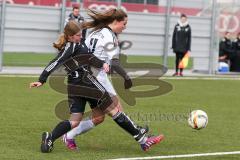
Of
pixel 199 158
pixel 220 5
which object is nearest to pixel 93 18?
pixel 199 158

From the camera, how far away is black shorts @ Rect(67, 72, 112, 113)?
8398 mm

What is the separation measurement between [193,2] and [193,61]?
8.47ft

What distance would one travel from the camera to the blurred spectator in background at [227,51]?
2627 cm

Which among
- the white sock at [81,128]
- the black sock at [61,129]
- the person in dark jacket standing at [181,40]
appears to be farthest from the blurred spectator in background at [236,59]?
the black sock at [61,129]

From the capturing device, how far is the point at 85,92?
841 cm

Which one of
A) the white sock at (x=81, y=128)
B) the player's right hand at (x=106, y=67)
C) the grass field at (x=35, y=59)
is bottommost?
the white sock at (x=81, y=128)

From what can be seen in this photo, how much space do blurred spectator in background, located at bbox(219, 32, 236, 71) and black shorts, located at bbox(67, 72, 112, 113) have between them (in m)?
18.3

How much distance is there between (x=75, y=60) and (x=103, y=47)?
0.40 meters

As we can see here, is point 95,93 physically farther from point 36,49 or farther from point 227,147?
point 36,49

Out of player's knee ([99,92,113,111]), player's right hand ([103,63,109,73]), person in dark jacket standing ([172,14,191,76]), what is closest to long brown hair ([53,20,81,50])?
player's right hand ([103,63,109,73])

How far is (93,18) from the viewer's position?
8.65m

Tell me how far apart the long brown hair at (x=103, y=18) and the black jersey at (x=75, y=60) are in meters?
0.35

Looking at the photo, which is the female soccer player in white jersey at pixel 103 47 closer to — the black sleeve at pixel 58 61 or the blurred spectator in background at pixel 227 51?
the black sleeve at pixel 58 61

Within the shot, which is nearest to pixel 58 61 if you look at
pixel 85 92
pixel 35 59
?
pixel 85 92
